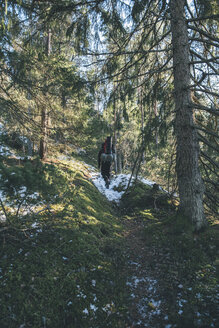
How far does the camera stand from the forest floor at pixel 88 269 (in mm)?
2490

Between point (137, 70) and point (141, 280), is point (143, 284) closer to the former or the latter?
point (141, 280)

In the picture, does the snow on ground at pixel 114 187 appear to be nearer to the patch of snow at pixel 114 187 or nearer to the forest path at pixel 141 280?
the patch of snow at pixel 114 187

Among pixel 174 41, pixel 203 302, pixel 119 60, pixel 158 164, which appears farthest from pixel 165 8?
pixel 158 164

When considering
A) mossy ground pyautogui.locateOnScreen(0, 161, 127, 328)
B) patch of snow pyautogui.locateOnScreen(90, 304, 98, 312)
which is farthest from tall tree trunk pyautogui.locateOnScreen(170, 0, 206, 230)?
patch of snow pyautogui.locateOnScreen(90, 304, 98, 312)

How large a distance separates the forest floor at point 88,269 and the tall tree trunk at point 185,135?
0.53m

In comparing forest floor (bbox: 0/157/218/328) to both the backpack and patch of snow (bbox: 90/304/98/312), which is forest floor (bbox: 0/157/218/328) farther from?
the backpack

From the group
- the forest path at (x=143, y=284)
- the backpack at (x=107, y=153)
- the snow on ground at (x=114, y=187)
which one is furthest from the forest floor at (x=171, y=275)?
the backpack at (x=107, y=153)

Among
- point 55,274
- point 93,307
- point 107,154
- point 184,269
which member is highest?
point 107,154

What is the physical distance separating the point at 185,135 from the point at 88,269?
3.91 metres

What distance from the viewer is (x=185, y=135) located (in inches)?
190

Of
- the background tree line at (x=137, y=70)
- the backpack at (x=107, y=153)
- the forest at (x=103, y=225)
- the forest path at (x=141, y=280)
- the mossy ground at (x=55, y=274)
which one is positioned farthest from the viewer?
the backpack at (x=107, y=153)

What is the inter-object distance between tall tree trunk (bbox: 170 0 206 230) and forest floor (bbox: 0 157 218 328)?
53cm

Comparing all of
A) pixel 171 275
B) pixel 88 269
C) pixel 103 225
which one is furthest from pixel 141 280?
pixel 103 225

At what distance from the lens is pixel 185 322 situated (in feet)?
8.38
